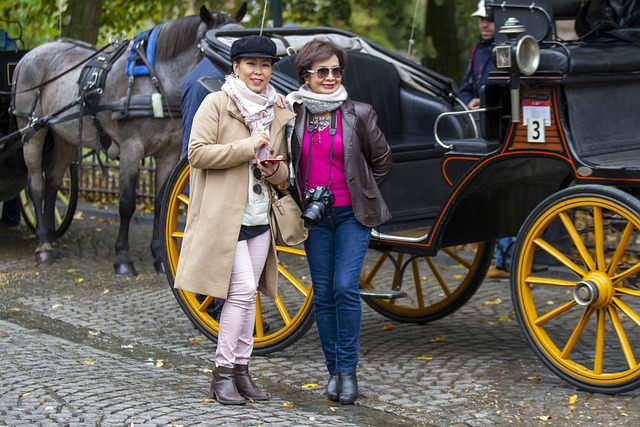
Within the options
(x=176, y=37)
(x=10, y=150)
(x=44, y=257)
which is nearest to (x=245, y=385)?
(x=176, y=37)

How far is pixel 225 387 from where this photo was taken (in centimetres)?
526

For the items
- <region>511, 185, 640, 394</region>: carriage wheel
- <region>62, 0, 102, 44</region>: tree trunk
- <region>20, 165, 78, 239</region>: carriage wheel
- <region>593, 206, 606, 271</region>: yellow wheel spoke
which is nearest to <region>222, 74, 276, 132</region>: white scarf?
<region>511, 185, 640, 394</region>: carriage wheel

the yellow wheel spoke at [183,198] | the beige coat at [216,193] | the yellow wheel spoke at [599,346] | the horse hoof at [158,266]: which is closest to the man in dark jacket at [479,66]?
the horse hoof at [158,266]

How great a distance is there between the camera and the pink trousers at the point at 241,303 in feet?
17.1

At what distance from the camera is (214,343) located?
21.5 feet

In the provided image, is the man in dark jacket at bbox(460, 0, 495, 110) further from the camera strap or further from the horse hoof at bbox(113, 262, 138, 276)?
the camera strap

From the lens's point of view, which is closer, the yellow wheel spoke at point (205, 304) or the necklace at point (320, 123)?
the necklace at point (320, 123)

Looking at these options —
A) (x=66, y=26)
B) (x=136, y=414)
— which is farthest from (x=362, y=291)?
(x=66, y=26)

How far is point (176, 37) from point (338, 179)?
12.7 feet

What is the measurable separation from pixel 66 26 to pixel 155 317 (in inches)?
224

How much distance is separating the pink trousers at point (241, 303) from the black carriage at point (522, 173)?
0.70 meters

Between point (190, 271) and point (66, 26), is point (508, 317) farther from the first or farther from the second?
point (66, 26)

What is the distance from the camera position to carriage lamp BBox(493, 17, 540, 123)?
5.30m

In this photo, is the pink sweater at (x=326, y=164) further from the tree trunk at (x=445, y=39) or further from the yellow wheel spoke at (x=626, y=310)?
the tree trunk at (x=445, y=39)
